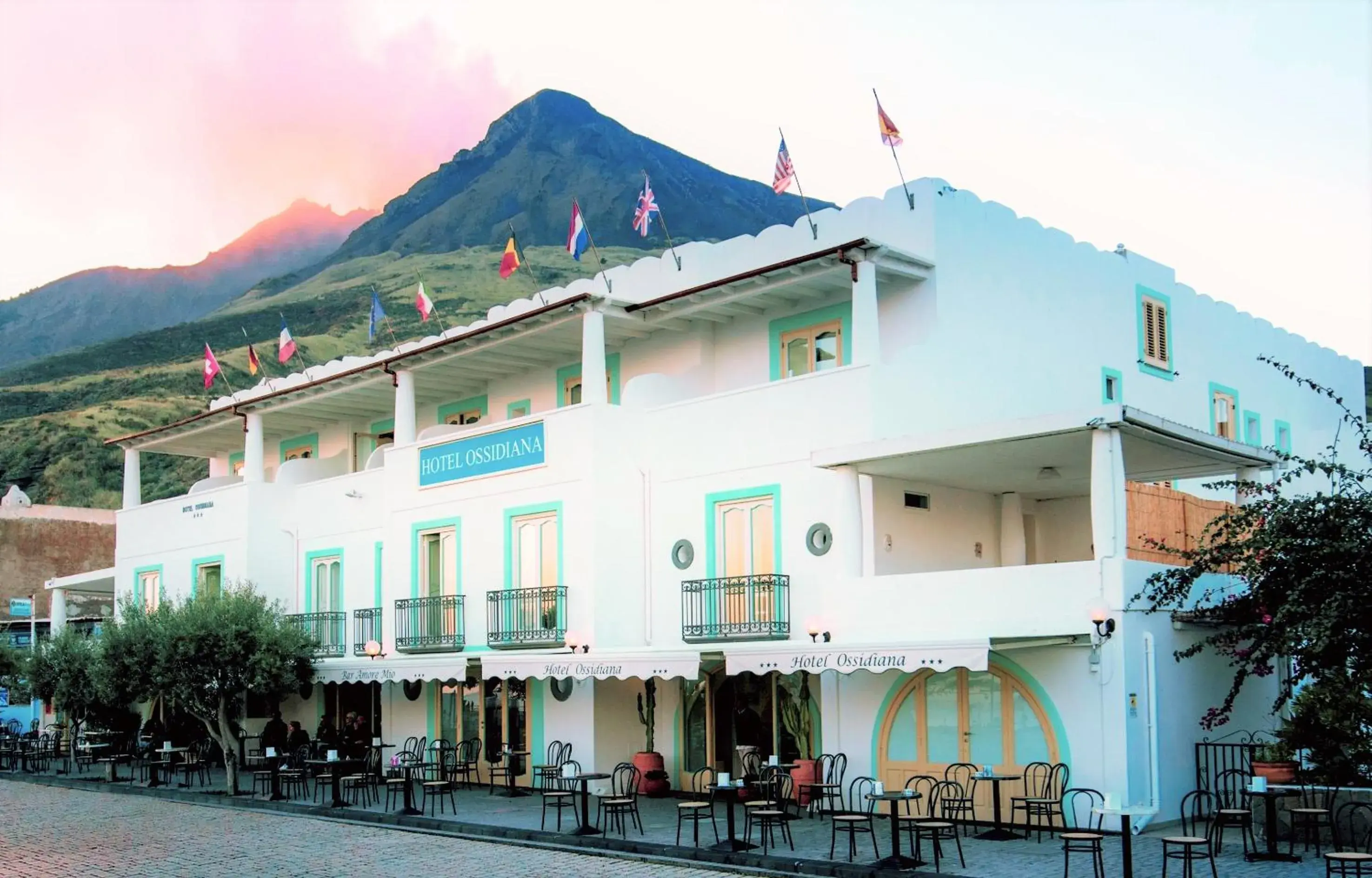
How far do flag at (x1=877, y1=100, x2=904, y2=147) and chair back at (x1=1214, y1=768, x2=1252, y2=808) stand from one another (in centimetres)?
1066

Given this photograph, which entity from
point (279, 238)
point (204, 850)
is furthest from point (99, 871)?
point (279, 238)

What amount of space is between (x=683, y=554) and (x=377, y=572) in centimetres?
908

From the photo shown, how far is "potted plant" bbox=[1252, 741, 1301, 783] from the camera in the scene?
685 inches

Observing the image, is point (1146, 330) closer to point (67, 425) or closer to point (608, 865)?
point (608, 865)

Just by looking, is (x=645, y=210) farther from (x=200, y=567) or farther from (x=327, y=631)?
(x=200, y=567)

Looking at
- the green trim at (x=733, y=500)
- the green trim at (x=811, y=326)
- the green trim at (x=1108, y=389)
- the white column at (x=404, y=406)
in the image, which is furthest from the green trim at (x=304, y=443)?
the green trim at (x=1108, y=389)

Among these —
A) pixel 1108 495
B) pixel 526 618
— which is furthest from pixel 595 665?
pixel 1108 495

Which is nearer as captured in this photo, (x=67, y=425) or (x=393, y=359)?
(x=393, y=359)

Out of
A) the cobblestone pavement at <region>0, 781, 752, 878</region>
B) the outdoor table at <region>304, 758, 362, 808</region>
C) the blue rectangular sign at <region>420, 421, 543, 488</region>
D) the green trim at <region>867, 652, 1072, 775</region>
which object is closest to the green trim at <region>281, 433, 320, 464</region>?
the blue rectangular sign at <region>420, 421, 543, 488</region>

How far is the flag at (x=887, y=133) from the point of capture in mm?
22875

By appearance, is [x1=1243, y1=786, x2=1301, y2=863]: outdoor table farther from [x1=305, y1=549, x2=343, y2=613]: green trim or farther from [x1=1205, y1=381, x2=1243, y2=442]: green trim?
[x1=305, y1=549, x2=343, y2=613]: green trim

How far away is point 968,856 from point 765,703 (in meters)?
6.77

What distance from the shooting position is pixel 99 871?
17.1 metres

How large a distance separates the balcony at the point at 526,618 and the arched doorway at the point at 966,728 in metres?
6.49
